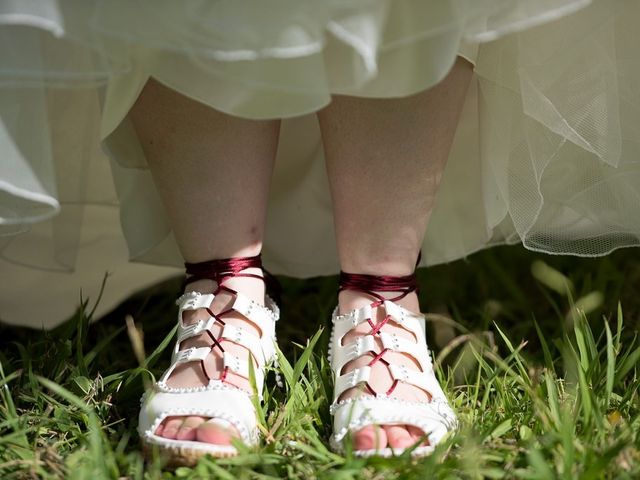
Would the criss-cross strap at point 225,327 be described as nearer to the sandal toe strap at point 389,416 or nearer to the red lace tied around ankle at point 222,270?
the red lace tied around ankle at point 222,270

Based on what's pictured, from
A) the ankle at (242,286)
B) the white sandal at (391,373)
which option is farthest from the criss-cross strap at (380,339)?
the ankle at (242,286)

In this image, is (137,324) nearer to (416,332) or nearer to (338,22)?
(416,332)

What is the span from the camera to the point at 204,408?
1009 mm

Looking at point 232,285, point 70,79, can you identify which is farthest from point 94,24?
point 232,285

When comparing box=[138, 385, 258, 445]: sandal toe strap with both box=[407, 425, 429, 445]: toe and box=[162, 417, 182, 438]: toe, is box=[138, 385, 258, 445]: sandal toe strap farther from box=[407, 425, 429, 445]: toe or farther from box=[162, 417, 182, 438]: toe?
box=[407, 425, 429, 445]: toe

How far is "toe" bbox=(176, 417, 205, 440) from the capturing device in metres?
→ 0.98

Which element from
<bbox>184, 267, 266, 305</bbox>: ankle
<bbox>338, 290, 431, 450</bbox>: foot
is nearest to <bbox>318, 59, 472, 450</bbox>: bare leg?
<bbox>338, 290, 431, 450</bbox>: foot

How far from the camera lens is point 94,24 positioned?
913 mm

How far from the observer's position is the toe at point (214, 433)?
3.18 feet

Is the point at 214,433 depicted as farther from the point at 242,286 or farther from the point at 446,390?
the point at 446,390

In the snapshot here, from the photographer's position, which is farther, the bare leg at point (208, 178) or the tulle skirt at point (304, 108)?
the bare leg at point (208, 178)

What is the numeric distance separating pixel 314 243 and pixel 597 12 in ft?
1.98

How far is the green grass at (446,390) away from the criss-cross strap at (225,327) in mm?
40

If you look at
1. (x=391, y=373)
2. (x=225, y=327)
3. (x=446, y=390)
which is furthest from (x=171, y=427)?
(x=446, y=390)
